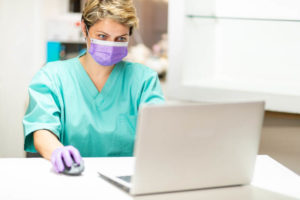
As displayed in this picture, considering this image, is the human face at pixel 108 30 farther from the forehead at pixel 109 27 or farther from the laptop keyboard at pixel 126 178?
the laptop keyboard at pixel 126 178

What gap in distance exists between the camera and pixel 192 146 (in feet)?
3.62

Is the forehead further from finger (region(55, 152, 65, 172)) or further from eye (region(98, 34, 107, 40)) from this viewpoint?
finger (region(55, 152, 65, 172))

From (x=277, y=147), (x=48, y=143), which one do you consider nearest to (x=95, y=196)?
(x=48, y=143)

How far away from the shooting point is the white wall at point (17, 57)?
2584 millimetres

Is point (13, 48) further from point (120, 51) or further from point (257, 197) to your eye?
point (257, 197)

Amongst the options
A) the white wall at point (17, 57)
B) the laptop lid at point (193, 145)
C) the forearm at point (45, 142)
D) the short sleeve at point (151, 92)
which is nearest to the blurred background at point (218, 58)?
the white wall at point (17, 57)

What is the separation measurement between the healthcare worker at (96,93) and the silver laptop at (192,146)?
0.54 m

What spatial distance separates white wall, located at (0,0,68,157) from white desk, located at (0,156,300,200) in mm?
1286

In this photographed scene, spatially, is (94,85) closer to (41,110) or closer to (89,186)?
(41,110)

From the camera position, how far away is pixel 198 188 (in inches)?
47.3

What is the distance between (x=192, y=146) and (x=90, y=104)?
75cm

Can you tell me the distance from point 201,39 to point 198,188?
46.7 inches

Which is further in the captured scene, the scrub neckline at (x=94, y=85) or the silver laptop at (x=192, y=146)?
the scrub neckline at (x=94, y=85)

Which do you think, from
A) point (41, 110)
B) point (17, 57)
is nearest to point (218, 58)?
point (41, 110)
